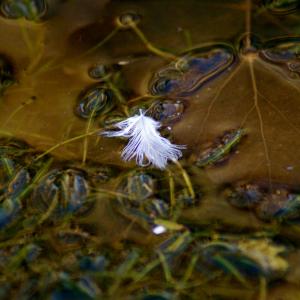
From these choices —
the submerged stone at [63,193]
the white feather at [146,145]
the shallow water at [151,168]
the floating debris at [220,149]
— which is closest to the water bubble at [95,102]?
the shallow water at [151,168]

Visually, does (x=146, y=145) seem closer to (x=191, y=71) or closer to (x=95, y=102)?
(x=95, y=102)

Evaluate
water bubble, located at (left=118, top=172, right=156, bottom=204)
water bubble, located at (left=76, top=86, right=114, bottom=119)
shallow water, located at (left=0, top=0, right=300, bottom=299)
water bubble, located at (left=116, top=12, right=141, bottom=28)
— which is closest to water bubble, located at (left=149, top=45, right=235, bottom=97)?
shallow water, located at (left=0, top=0, right=300, bottom=299)

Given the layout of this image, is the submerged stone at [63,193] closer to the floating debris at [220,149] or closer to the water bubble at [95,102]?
the water bubble at [95,102]

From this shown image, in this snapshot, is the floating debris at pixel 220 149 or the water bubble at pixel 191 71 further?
the water bubble at pixel 191 71

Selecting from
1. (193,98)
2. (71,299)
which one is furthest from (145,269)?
(193,98)

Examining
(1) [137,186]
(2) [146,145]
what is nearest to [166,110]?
(2) [146,145]
